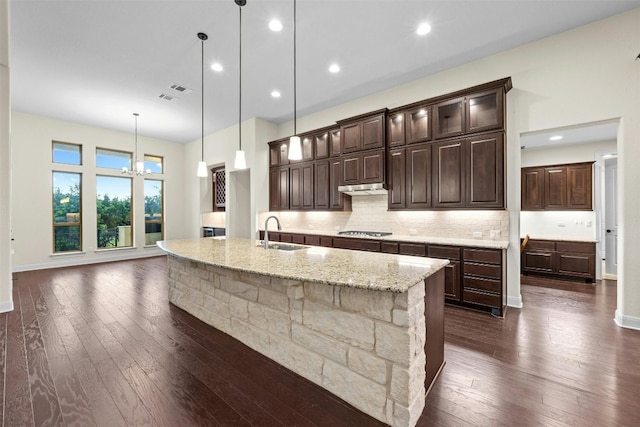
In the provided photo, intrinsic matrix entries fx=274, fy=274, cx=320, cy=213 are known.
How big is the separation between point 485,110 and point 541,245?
11.6 feet

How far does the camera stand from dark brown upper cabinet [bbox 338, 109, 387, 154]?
15.2 feet

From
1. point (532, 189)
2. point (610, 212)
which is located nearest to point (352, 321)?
point (532, 189)

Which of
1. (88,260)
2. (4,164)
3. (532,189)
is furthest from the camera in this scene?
(88,260)

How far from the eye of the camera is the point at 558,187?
18.8 feet

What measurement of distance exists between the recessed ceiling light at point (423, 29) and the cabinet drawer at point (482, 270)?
9.70ft

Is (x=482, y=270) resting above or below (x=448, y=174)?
below

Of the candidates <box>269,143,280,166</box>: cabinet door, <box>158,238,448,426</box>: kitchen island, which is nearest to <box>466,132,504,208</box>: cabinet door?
<box>158,238,448,426</box>: kitchen island

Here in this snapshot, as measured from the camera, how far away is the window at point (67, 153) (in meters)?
6.61

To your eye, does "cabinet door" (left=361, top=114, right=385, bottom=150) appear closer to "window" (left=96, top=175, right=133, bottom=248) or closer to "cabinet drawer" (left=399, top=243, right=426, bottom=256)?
"cabinet drawer" (left=399, top=243, right=426, bottom=256)

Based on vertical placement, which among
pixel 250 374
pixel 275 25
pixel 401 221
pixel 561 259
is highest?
pixel 275 25

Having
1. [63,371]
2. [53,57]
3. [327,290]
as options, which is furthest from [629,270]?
[53,57]

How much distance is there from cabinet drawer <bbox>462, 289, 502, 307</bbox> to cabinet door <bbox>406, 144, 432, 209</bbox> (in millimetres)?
1335

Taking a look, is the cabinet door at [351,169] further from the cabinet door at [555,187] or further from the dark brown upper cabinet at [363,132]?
the cabinet door at [555,187]

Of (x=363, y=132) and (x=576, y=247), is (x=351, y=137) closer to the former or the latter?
(x=363, y=132)
